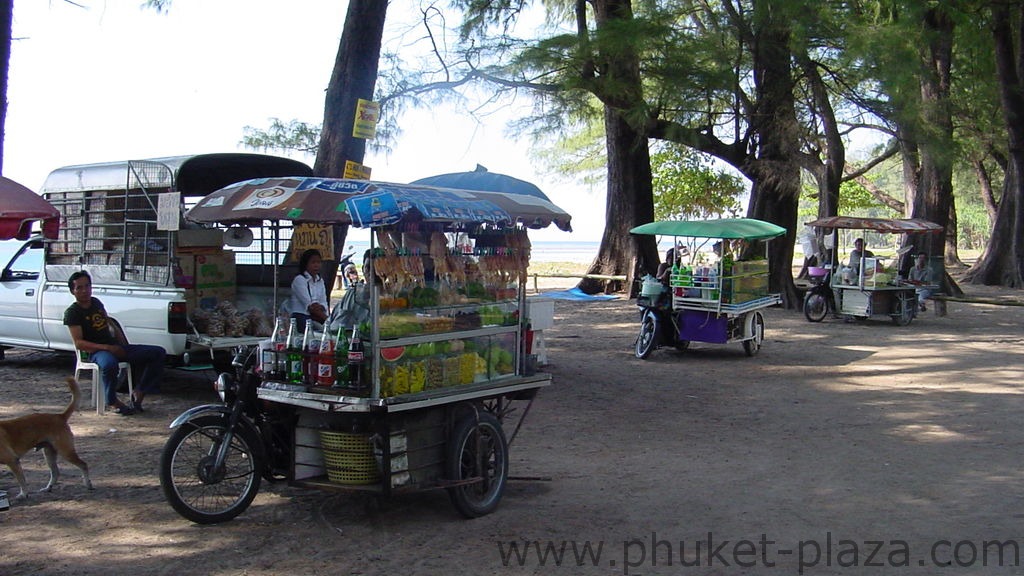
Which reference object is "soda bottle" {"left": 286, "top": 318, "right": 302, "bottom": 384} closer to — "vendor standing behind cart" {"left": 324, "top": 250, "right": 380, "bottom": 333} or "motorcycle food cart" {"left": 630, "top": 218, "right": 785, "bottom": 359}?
"vendor standing behind cart" {"left": 324, "top": 250, "right": 380, "bottom": 333}

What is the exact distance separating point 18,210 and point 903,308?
53.2ft

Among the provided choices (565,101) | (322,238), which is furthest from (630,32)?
(322,238)

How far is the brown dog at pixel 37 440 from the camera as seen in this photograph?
5926 millimetres

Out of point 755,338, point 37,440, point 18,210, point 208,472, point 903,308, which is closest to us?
point 208,472

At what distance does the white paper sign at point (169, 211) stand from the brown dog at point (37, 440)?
3.27m

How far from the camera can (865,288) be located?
58.8 feet

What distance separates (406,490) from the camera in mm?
5586

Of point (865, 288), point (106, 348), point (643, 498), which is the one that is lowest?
point (643, 498)

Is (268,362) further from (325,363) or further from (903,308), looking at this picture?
(903,308)

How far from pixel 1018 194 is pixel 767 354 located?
1583cm

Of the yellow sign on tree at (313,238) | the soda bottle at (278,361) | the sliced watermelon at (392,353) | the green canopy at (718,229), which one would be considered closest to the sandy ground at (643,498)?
the soda bottle at (278,361)

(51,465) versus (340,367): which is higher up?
(340,367)

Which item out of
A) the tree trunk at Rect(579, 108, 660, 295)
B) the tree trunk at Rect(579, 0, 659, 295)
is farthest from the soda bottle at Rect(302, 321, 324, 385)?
the tree trunk at Rect(579, 108, 660, 295)

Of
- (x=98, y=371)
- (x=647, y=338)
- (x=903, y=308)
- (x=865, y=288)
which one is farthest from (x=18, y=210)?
(x=903, y=308)
